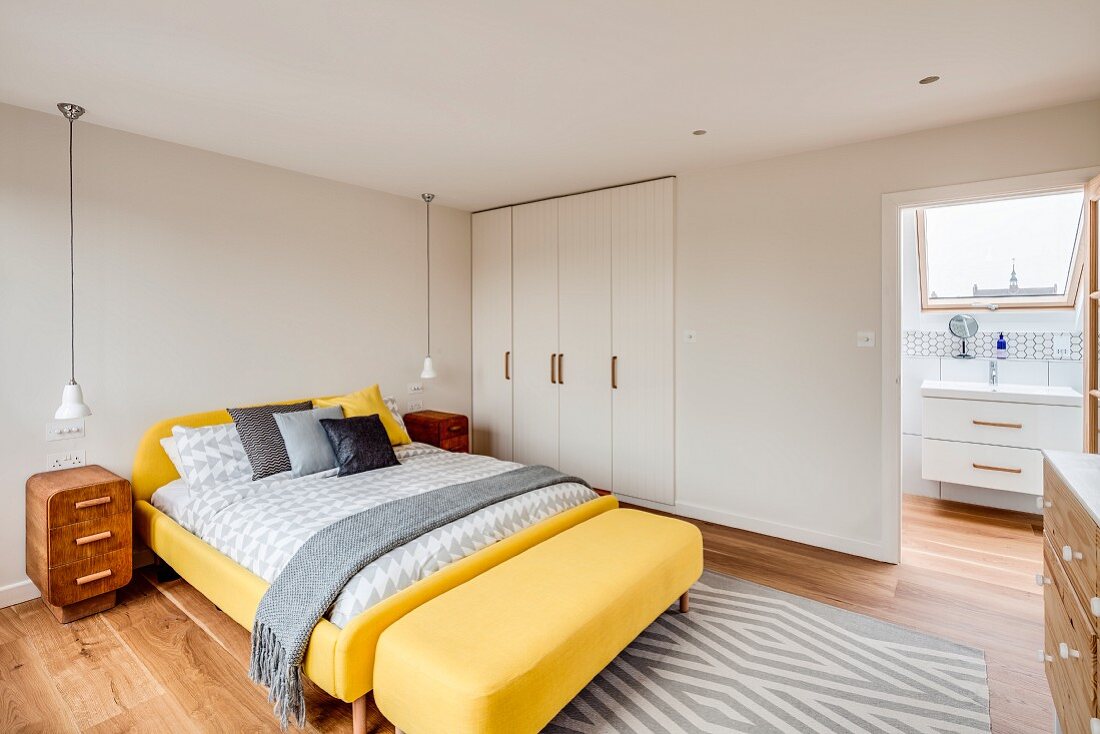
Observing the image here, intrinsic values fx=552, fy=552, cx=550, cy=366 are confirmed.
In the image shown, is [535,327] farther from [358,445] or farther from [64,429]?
[64,429]

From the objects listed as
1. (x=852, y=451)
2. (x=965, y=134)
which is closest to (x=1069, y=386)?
(x=852, y=451)

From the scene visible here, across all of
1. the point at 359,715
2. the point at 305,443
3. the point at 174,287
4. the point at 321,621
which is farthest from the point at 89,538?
the point at 359,715

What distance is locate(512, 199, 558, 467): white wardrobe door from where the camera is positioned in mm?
4734

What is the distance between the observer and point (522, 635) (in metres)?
1.77

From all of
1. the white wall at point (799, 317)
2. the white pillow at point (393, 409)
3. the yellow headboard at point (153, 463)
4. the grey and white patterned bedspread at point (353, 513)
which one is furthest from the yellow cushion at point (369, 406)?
the white wall at point (799, 317)

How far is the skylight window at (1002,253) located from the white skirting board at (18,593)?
595 centimetres

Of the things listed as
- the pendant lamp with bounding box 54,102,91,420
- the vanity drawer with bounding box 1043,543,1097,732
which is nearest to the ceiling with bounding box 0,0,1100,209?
the pendant lamp with bounding box 54,102,91,420

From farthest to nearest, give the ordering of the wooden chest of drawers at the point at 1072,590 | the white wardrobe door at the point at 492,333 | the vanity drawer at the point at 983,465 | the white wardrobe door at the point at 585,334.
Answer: the white wardrobe door at the point at 492,333, the white wardrobe door at the point at 585,334, the vanity drawer at the point at 983,465, the wooden chest of drawers at the point at 1072,590

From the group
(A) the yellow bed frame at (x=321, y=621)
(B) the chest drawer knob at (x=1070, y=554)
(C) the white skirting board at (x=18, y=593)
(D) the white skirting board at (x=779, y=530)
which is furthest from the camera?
(D) the white skirting board at (x=779, y=530)

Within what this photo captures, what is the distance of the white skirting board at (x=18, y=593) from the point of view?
2791 millimetres

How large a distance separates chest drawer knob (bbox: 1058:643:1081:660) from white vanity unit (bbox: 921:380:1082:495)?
2.77 meters


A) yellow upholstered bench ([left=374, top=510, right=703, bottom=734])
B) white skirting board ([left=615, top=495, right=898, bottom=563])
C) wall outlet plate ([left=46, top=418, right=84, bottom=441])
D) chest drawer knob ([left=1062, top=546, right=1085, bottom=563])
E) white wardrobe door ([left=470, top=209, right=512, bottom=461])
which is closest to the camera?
chest drawer knob ([left=1062, top=546, right=1085, bottom=563])

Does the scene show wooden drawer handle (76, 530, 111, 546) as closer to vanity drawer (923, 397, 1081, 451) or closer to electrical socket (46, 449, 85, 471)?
electrical socket (46, 449, 85, 471)

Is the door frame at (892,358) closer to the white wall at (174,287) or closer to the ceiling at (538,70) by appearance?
the ceiling at (538,70)
